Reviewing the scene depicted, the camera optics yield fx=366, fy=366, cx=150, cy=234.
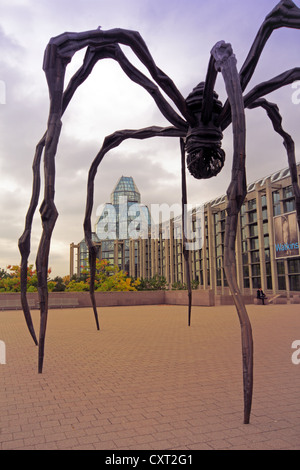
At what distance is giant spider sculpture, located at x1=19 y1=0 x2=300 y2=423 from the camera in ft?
9.41

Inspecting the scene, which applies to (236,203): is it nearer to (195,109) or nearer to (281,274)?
(195,109)

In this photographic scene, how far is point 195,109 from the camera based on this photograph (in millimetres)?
4754

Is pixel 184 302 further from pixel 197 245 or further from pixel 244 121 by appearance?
pixel 197 245

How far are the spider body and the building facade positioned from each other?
28996 millimetres

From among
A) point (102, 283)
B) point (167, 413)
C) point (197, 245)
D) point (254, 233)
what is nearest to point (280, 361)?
point (167, 413)

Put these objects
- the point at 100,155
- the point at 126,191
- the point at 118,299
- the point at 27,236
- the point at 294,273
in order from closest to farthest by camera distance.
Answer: the point at 27,236 < the point at 100,155 < the point at 118,299 < the point at 294,273 < the point at 126,191

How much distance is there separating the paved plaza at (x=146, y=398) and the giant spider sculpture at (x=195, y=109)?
35 cm

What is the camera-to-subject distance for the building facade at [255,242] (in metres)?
41.5

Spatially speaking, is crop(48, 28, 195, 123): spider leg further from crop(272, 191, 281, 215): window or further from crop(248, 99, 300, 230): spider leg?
crop(272, 191, 281, 215): window

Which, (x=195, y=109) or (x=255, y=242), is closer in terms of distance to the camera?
(x=195, y=109)

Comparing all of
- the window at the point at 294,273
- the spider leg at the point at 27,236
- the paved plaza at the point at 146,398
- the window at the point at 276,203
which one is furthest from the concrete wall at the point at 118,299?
the window at the point at 276,203

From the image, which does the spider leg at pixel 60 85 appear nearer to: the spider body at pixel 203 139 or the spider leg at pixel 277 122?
the spider body at pixel 203 139

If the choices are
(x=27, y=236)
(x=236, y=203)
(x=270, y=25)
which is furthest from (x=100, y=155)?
(x=236, y=203)

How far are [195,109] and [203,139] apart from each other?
431 mm
